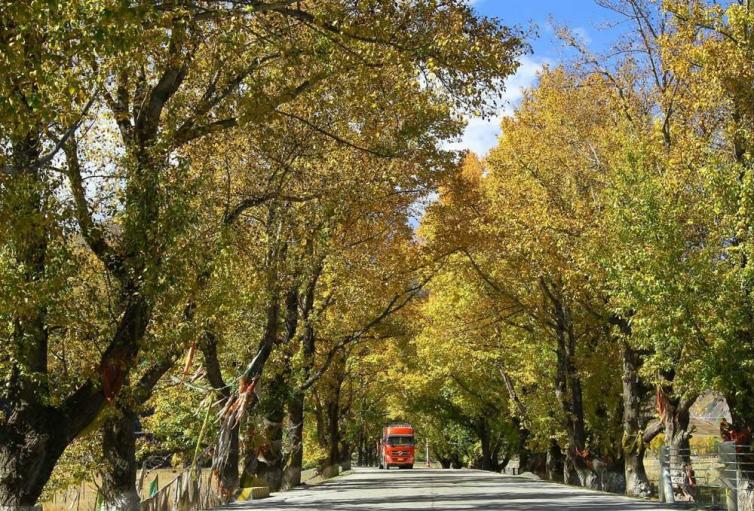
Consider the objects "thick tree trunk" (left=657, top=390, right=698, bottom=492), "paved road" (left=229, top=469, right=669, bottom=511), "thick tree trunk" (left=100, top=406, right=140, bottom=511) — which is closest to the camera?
"thick tree trunk" (left=100, top=406, right=140, bottom=511)

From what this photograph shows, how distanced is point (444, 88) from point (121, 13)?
6.63 metres

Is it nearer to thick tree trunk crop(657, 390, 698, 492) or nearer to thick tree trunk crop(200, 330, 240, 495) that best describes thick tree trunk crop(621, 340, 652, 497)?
thick tree trunk crop(657, 390, 698, 492)

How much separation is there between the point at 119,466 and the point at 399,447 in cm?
5439

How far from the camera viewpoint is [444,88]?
14398mm

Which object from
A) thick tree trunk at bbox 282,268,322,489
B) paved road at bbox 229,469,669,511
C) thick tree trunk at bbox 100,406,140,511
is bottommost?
paved road at bbox 229,469,669,511

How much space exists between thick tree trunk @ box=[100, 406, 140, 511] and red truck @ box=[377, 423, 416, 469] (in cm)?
5392

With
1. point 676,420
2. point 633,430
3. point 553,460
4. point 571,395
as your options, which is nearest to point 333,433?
point 553,460

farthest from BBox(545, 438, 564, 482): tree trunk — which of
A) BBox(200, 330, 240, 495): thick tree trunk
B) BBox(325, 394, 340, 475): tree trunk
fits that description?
BBox(200, 330, 240, 495): thick tree trunk

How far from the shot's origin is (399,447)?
70.9m

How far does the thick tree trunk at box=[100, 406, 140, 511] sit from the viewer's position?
1797 centimetres

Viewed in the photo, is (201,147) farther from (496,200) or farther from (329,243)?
(496,200)

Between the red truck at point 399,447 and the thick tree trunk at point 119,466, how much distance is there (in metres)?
53.9

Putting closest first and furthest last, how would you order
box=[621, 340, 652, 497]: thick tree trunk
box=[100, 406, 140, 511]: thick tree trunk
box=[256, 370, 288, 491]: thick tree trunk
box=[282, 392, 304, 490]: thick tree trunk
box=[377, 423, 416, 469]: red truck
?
box=[100, 406, 140, 511]: thick tree trunk → box=[621, 340, 652, 497]: thick tree trunk → box=[256, 370, 288, 491]: thick tree trunk → box=[282, 392, 304, 490]: thick tree trunk → box=[377, 423, 416, 469]: red truck

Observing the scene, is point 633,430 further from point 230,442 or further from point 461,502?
point 230,442
